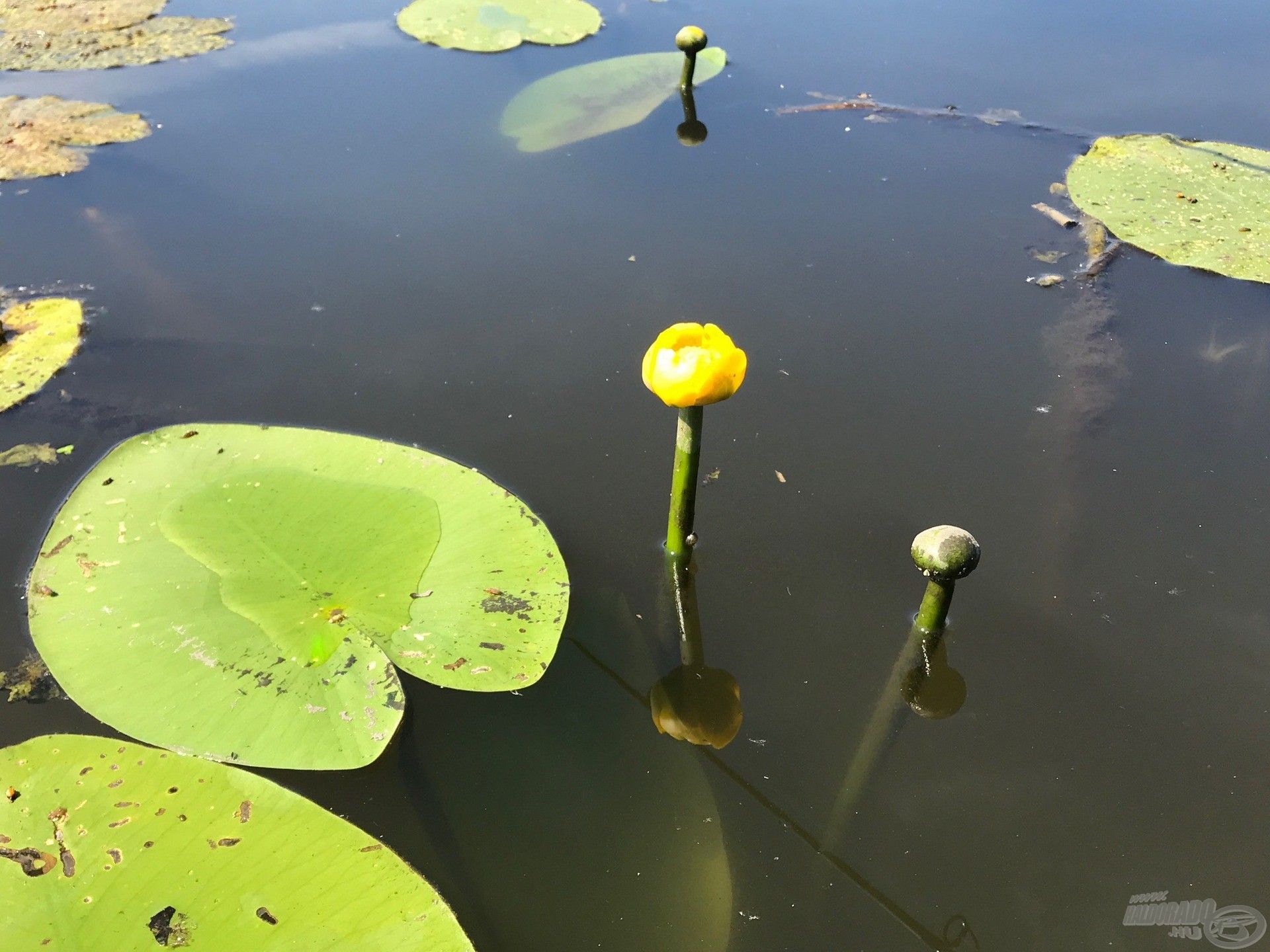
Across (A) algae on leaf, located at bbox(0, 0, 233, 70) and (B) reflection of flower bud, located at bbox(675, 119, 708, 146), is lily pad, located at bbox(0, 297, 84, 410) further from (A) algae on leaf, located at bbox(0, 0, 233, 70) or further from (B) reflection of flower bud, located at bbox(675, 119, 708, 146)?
(B) reflection of flower bud, located at bbox(675, 119, 708, 146)

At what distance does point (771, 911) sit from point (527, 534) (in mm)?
984

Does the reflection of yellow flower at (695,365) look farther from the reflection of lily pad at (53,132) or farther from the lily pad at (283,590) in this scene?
the reflection of lily pad at (53,132)

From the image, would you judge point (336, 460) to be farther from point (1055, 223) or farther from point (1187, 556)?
point (1055, 223)

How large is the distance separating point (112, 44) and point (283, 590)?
15.5ft

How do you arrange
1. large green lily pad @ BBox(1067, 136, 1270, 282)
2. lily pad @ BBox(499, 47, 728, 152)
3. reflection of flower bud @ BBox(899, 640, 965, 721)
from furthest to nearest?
lily pad @ BBox(499, 47, 728, 152) → large green lily pad @ BBox(1067, 136, 1270, 282) → reflection of flower bud @ BBox(899, 640, 965, 721)

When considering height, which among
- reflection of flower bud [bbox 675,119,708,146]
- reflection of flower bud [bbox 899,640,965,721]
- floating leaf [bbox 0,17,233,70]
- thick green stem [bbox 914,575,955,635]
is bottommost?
reflection of flower bud [bbox 899,640,965,721]

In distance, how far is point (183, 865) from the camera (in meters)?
1.49

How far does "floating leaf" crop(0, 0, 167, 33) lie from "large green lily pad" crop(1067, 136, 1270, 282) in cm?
549

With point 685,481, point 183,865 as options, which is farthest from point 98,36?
point 183,865

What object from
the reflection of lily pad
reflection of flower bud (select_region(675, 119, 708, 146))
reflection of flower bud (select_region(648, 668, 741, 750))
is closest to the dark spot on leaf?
reflection of flower bud (select_region(648, 668, 741, 750))

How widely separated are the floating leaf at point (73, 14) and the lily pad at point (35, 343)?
3.24 metres

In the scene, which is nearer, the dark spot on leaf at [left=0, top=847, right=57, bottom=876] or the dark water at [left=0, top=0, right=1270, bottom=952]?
the dark spot on leaf at [left=0, top=847, right=57, bottom=876]

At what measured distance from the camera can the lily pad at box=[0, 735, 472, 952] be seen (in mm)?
1408

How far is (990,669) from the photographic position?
6.91ft
